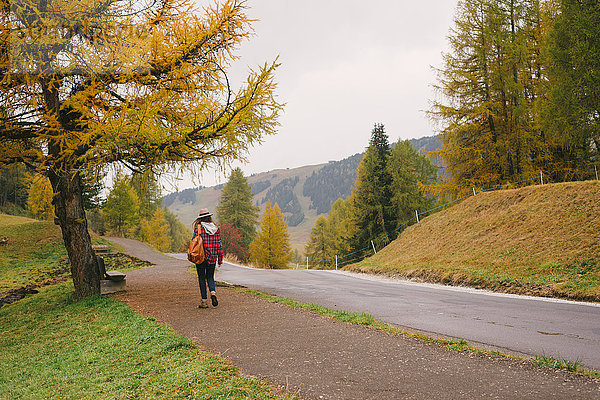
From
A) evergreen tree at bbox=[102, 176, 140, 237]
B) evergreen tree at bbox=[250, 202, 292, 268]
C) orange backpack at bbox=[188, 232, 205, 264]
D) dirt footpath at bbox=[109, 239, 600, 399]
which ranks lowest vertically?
evergreen tree at bbox=[250, 202, 292, 268]

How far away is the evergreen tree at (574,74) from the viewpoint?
15078mm

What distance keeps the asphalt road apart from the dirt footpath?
1.06m

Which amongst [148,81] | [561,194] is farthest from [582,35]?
[148,81]

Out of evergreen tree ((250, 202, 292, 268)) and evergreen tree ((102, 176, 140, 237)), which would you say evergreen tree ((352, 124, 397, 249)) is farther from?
evergreen tree ((102, 176, 140, 237))

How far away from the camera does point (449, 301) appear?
29.8 feet

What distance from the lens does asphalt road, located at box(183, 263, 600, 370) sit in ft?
16.4

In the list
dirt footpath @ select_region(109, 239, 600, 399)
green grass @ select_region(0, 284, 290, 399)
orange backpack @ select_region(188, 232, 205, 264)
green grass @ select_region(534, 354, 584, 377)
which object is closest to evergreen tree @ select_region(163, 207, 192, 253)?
green grass @ select_region(0, 284, 290, 399)

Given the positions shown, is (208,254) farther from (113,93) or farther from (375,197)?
(375,197)

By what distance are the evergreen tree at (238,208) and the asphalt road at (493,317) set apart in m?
40.0

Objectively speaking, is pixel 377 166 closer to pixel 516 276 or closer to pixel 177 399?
pixel 516 276

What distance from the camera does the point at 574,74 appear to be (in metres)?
15.8

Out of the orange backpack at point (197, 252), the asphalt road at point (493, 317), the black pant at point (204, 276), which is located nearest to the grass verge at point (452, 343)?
the asphalt road at point (493, 317)

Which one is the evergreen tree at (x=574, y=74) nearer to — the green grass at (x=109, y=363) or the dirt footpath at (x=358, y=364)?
the dirt footpath at (x=358, y=364)

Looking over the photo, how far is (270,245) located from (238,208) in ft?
24.2
